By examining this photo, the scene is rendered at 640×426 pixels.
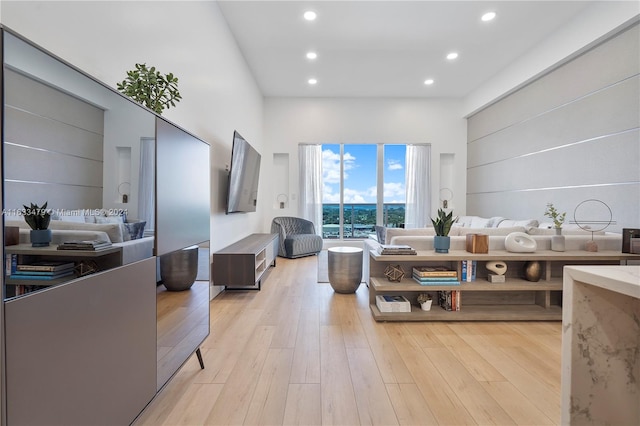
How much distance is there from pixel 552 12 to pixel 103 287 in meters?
5.18

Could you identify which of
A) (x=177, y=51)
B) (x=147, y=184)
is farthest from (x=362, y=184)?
(x=147, y=184)

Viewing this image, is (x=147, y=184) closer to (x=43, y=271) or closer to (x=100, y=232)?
(x=100, y=232)

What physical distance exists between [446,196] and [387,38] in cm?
381

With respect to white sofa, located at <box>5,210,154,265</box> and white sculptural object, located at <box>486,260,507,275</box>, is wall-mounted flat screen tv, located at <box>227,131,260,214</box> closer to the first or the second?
white sofa, located at <box>5,210,154,265</box>

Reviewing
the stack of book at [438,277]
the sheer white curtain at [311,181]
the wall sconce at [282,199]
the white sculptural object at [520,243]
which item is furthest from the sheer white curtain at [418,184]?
the stack of book at [438,277]

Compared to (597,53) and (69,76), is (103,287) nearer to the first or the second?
(69,76)

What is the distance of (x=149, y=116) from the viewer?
1.21 metres

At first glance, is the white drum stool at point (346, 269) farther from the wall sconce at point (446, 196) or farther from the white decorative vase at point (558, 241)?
the wall sconce at point (446, 196)

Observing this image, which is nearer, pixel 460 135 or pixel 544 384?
pixel 544 384

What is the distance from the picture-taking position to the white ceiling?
352 centimetres

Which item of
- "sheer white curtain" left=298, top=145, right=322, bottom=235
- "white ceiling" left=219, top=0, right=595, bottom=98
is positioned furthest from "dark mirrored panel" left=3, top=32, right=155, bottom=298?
"sheer white curtain" left=298, top=145, right=322, bottom=235

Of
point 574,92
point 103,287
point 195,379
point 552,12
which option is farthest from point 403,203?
point 103,287

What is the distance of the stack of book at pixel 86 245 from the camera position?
0.84m

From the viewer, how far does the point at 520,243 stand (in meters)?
2.82
